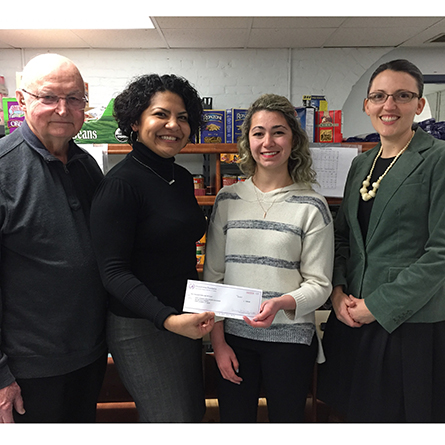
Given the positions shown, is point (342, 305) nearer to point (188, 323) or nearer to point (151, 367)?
point (188, 323)

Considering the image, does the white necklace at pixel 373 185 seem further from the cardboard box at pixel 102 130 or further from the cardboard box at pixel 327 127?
the cardboard box at pixel 102 130

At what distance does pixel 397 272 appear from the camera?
1245mm

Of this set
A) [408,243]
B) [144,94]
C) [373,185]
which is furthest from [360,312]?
[144,94]

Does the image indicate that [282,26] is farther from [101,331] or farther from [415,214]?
[101,331]

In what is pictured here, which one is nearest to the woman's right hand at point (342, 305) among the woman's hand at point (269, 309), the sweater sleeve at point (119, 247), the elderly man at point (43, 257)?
→ the woman's hand at point (269, 309)

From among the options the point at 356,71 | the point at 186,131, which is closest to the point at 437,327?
the point at 186,131

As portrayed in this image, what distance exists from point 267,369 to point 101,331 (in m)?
0.61

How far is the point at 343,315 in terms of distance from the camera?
4.36 ft

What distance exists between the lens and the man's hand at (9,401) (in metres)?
1.05

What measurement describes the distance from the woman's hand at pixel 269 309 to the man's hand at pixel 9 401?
740 millimetres

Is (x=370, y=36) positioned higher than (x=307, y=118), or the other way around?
(x=370, y=36)

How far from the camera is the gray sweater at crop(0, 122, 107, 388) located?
Answer: 3.51 feet

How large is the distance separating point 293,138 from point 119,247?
78cm
